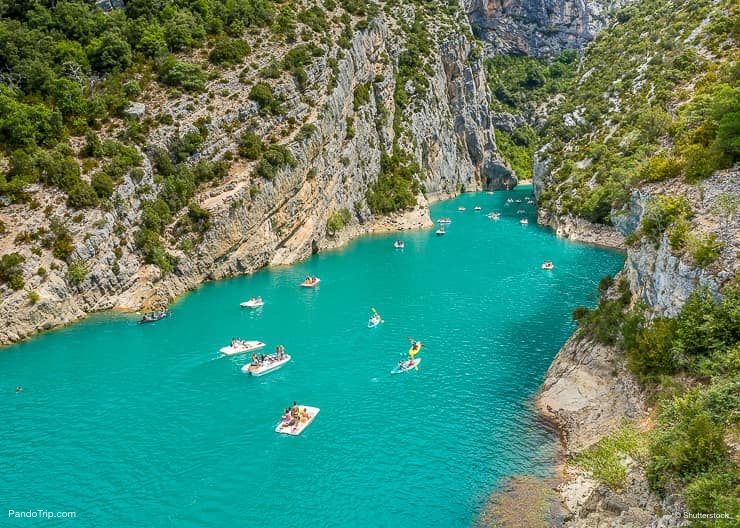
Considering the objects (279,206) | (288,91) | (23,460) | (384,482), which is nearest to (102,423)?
(23,460)

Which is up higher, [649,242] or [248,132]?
[248,132]

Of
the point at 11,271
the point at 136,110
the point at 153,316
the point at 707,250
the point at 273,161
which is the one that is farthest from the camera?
the point at 273,161

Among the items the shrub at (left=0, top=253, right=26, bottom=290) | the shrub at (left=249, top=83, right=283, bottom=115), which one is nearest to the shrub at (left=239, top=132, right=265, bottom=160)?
the shrub at (left=249, top=83, right=283, bottom=115)

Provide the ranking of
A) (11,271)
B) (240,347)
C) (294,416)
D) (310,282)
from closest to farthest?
1. (294,416)
2. (240,347)
3. (11,271)
4. (310,282)

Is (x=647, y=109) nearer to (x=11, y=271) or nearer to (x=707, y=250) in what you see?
(x=707, y=250)

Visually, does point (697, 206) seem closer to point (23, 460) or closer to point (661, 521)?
point (661, 521)

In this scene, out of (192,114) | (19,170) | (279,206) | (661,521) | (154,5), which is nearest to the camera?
(661,521)

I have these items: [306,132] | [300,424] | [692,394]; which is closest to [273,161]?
[306,132]

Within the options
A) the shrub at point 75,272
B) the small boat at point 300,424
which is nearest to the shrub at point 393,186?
the shrub at point 75,272
